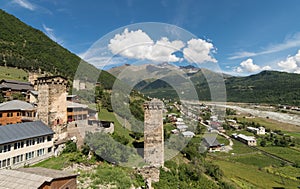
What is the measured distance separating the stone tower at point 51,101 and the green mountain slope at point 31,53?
28.8 metres

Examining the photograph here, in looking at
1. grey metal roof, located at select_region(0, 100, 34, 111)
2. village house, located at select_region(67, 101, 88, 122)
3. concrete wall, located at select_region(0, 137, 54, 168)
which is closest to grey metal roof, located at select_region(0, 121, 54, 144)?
Result: concrete wall, located at select_region(0, 137, 54, 168)

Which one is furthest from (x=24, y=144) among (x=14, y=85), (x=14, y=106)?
(x=14, y=85)

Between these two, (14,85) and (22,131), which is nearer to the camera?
(22,131)

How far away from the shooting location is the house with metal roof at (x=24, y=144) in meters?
12.9

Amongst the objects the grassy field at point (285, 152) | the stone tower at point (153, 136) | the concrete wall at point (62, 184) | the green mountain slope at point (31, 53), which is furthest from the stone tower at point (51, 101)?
the grassy field at point (285, 152)

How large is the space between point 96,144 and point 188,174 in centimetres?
791

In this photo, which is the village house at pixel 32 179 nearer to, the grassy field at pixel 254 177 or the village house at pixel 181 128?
the grassy field at pixel 254 177

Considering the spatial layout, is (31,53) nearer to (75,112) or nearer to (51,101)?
(75,112)

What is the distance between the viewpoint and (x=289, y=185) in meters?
29.6

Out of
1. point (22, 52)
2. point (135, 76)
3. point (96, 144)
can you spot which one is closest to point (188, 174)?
point (96, 144)

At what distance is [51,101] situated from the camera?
1731 cm

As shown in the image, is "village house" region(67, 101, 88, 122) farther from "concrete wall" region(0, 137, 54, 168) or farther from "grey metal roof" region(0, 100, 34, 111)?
"concrete wall" region(0, 137, 54, 168)

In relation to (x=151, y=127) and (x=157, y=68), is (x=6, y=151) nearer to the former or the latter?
(x=151, y=127)

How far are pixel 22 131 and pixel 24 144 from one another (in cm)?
95
